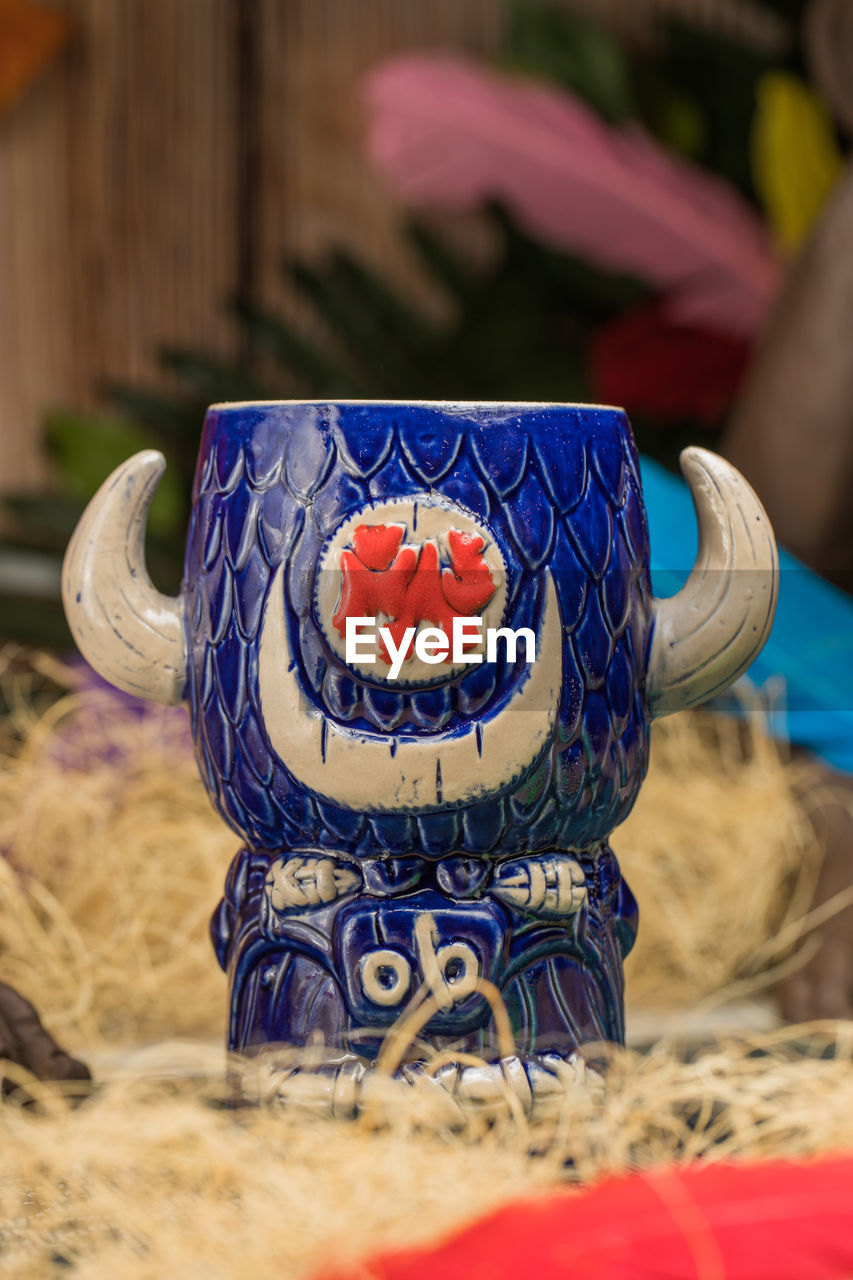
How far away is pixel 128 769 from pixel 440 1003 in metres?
0.44

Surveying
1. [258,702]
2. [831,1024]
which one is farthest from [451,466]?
[831,1024]

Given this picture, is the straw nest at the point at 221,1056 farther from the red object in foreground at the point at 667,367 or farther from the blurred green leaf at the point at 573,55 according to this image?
the blurred green leaf at the point at 573,55

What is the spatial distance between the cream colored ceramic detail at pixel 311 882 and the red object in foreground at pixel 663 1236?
15cm

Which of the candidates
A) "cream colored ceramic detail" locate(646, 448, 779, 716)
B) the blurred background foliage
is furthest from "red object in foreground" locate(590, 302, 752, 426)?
"cream colored ceramic detail" locate(646, 448, 779, 716)

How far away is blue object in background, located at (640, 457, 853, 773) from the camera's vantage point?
0.71 meters

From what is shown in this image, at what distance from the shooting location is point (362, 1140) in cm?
49

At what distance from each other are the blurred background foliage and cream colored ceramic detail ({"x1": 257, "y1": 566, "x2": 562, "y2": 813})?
2.27 feet

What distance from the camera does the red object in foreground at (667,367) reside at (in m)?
1.24

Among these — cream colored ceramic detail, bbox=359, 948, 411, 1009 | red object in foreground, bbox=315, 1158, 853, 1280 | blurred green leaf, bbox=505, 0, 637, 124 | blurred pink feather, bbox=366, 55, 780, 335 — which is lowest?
red object in foreground, bbox=315, 1158, 853, 1280

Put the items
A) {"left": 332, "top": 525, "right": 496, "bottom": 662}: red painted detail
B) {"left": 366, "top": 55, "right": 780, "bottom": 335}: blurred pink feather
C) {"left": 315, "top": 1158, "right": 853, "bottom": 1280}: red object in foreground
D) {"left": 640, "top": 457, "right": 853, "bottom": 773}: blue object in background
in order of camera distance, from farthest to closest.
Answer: {"left": 366, "top": 55, "right": 780, "bottom": 335}: blurred pink feather < {"left": 640, "top": 457, "right": 853, "bottom": 773}: blue object in background < {"left": 332, "top": 525, "right": 496, "bottom": 662}: red painted detail < {"left": 315, "top": 1158, "right": 853, "bottom": 1280}: red object in foreground

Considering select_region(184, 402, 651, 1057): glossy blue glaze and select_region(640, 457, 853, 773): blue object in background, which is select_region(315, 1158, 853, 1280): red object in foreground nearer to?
select_region(184, 402, 651, 1057): glossy blue glaze

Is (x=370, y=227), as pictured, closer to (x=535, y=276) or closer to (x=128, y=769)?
(x=535, y=276)

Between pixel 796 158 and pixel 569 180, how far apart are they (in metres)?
0.18

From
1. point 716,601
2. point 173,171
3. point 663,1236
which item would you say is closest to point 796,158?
point 173,171
